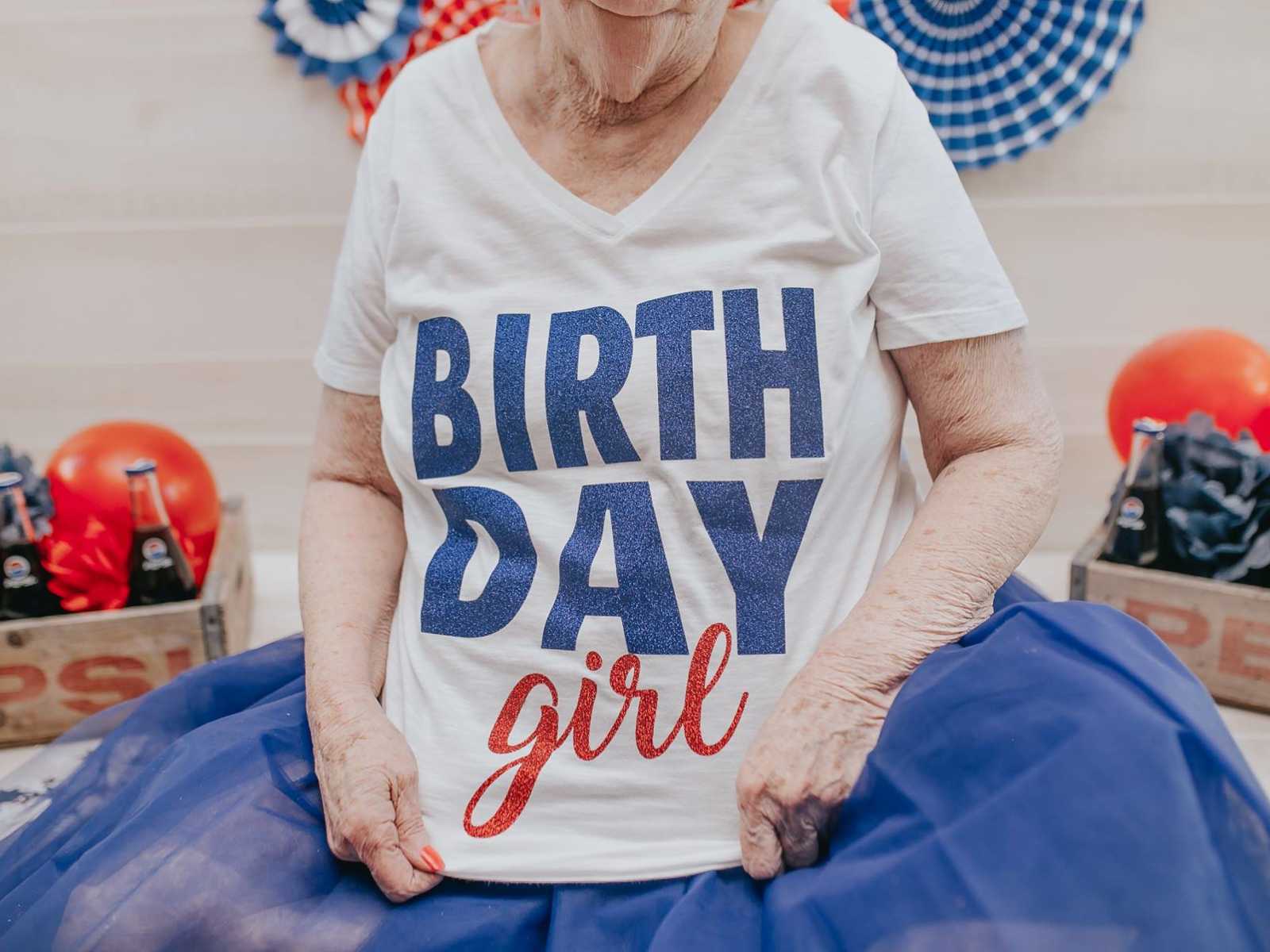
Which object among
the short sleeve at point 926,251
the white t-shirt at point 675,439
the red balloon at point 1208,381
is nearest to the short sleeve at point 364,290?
the white t-shirt at point 675,439

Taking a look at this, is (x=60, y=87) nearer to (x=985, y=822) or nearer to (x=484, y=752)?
(x=484, y=752)

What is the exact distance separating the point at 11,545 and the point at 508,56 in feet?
3.38

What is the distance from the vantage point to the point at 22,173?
6.70ft

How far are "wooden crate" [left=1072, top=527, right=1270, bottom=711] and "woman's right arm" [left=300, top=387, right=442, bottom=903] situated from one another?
3.34 feet

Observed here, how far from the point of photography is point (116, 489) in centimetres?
174

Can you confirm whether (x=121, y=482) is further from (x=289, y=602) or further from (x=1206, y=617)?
(x=1206, y=617)

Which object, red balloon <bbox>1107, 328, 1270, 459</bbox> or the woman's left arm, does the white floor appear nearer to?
red balloon <bbox>1107, 328, 1270, 459</bbox>

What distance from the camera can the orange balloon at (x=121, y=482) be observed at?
173 cm

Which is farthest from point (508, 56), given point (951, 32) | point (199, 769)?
point (951, 32)

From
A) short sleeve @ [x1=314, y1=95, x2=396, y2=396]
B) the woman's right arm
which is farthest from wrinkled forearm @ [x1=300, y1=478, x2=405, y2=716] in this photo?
short sleeve @ [x1=314, y1=95, x2=396, y2=396]

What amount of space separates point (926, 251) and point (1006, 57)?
3.43ft

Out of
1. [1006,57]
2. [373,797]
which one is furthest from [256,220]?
[373,797]

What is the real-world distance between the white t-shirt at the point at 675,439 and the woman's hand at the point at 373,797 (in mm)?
23

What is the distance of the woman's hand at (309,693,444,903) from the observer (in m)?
0.91
